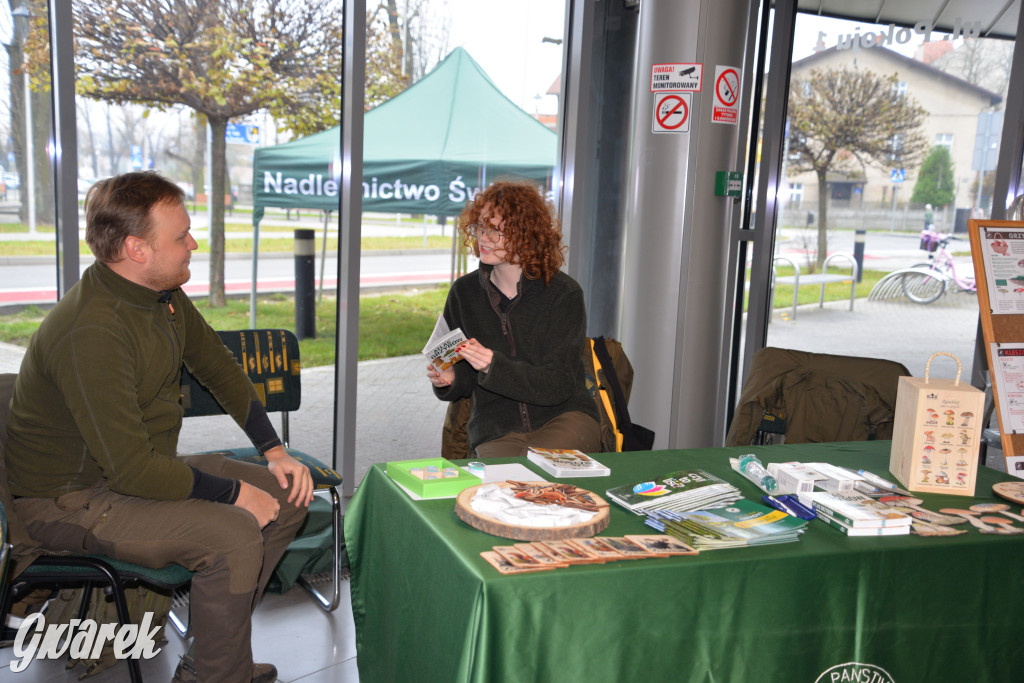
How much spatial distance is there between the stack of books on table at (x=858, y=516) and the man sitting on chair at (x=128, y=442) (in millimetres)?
1366

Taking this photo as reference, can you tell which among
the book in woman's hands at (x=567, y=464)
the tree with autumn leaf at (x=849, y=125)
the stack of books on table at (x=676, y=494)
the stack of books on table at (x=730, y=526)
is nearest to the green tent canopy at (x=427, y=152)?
the tree with autumn leaf at (x=849, y=125)

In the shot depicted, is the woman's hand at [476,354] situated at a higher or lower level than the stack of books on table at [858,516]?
higher

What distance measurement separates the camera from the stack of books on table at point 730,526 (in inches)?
60.9

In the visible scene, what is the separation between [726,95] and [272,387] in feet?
7.70

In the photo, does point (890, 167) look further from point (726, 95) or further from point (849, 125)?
point (726, 95)

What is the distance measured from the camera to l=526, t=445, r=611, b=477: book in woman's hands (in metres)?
1.93

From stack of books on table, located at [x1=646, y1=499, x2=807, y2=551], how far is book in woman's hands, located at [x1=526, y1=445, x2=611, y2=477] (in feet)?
0.91

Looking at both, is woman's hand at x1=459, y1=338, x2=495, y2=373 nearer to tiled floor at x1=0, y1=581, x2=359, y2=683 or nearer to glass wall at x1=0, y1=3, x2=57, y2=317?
tiled floor at x1=0, y1=581, x2=359, y2=683

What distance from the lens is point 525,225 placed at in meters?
2.67

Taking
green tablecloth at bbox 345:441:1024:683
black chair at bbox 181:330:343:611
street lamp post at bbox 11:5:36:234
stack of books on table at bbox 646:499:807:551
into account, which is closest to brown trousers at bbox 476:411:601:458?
black chair at bbox 181:330:343:611

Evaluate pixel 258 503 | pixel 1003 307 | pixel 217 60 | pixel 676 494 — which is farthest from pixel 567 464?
pixel 217 60

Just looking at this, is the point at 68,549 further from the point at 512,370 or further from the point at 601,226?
the point at 601,226

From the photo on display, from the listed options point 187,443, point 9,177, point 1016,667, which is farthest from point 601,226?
point 1016,667

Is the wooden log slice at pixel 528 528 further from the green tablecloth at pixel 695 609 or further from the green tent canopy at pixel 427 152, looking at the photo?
the green tent canopy at pixel 427 152
